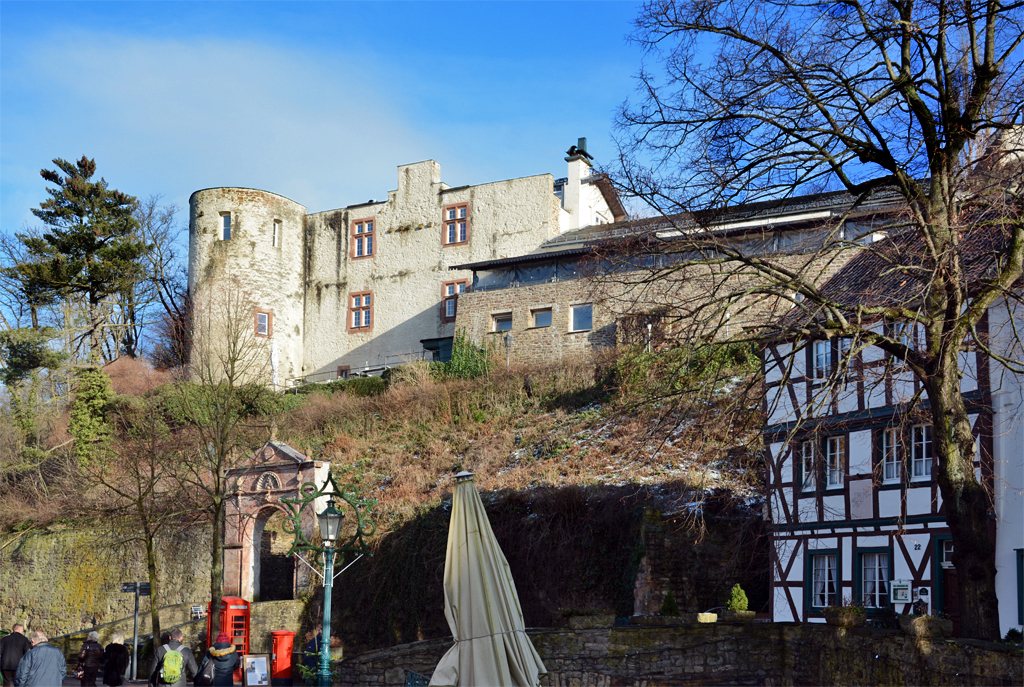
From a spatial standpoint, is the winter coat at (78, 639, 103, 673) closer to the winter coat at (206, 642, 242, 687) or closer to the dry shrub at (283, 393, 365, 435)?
the winter coat at (206, 642, 242, 687)

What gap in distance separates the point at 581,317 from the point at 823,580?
56.7 feet

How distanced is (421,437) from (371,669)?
14.9m

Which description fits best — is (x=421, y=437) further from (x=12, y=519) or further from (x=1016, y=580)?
(x=1016, y=580)

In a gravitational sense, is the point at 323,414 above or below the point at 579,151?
below

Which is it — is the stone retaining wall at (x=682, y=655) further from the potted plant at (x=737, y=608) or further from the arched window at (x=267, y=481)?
the arched window at (x=267, y=481)

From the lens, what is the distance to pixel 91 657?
17875mm

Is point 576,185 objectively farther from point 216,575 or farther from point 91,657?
point 91,657

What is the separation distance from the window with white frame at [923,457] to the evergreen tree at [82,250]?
29894mm

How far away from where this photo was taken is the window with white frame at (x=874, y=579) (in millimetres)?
17859

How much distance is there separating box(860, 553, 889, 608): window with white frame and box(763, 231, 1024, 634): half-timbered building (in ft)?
0.06

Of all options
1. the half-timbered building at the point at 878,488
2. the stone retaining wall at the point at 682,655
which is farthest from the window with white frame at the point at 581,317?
the stone retaining wall at the point at 682,655

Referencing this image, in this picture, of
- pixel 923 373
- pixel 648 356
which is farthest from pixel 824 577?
pixel 648 356

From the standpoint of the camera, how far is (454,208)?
4309 centimetres


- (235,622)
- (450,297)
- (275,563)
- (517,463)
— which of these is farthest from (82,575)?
(450,297)
